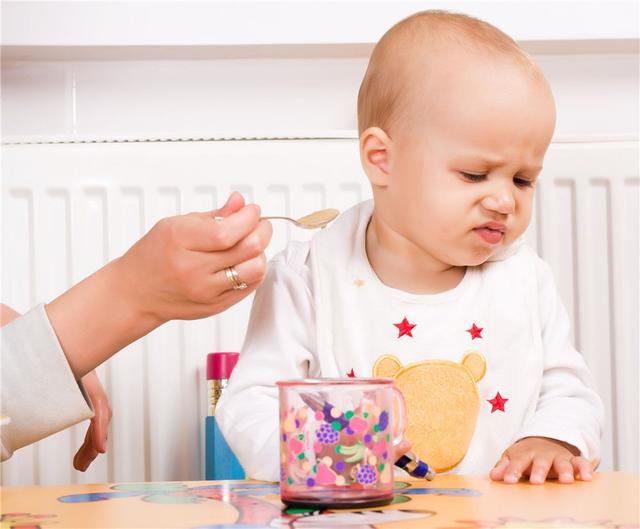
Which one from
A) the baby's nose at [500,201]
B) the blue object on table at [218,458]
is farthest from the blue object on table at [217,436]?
the baby's nose at [500,201]

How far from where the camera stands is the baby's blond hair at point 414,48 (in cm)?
97

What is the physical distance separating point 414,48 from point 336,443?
20.0 inches

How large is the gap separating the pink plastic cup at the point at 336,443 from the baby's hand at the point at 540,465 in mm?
172

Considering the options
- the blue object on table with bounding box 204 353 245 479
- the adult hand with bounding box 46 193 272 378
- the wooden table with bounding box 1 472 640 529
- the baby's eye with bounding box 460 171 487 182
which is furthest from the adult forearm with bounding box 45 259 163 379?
the blue object on table with bounding box 204 353 245 479

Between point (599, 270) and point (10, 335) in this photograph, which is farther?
point (599, 270)

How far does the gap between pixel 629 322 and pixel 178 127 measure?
0.74 metres

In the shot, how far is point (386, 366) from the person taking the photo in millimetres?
999

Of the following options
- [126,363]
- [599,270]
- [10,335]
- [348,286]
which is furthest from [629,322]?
[10,335]

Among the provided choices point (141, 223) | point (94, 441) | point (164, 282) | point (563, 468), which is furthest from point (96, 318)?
point (141, 223)

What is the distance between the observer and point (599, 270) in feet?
4.68

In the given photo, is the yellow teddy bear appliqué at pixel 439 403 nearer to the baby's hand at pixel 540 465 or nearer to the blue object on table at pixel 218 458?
the baby's hand at pixel 540 465

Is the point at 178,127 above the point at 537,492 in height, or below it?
above

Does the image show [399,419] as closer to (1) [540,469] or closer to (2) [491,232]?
(1) [540,469]

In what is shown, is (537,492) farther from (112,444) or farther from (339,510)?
(112,444)
